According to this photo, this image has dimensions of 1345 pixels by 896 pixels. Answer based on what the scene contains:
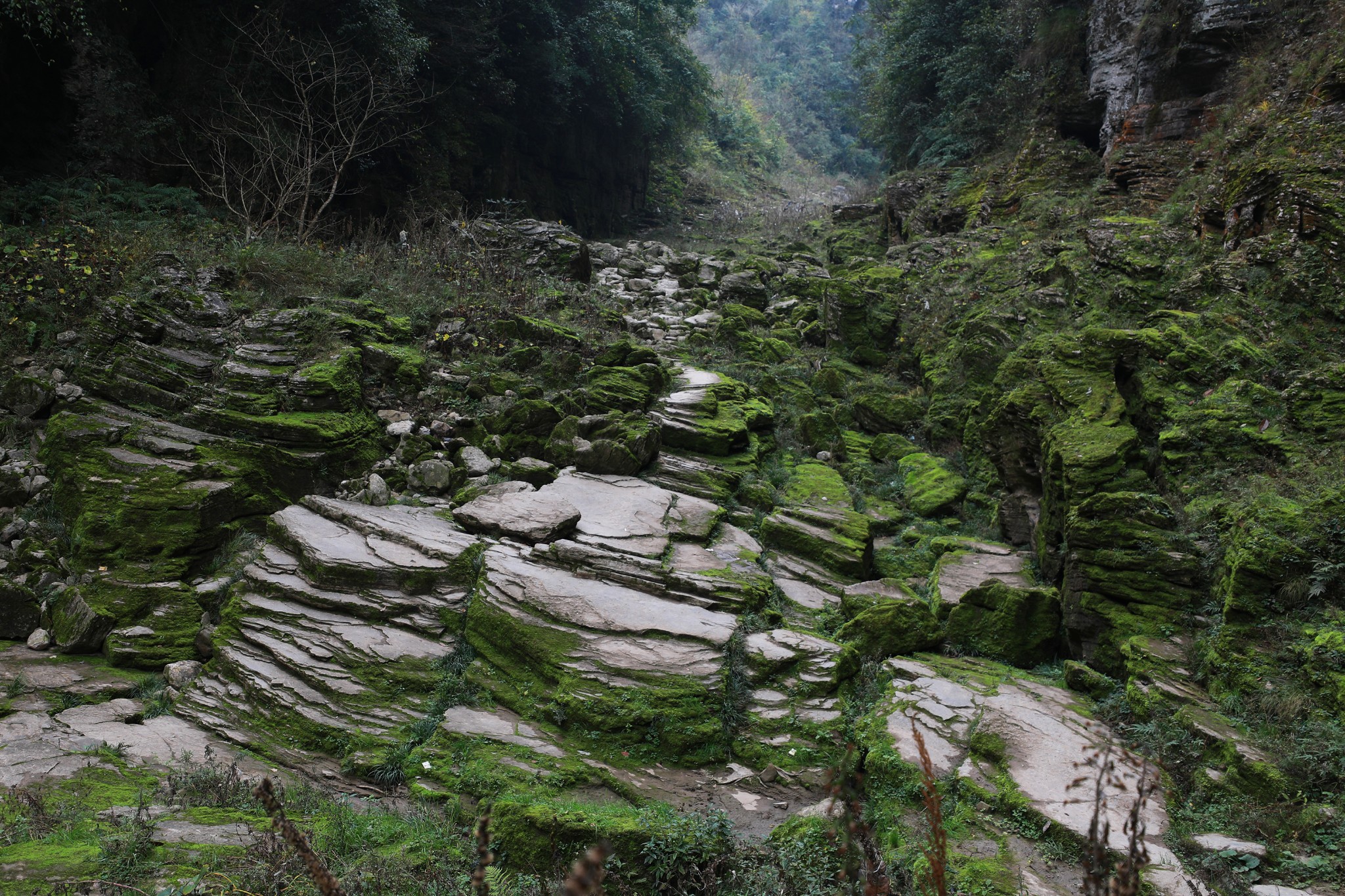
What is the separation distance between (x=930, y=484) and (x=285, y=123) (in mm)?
12706

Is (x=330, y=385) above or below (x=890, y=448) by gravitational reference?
above

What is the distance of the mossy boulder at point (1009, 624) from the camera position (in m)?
5.86

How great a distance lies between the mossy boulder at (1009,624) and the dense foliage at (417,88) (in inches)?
472

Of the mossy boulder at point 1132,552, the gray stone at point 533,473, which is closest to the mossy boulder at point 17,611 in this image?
the gray stone at point 533,473

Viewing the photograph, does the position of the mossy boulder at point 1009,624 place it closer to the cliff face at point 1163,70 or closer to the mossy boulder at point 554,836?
the mossy boulder at point 554,836

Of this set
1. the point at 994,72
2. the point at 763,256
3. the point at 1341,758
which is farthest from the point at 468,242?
the point at 994,72

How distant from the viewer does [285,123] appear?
1205cm

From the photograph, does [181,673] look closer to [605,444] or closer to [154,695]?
[154,695]

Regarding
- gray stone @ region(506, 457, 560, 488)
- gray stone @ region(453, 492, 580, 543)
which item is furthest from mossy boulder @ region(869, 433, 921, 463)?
gray stone @ region(453, 492, 580, 543)

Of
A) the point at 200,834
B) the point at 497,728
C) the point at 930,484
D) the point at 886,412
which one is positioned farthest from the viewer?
the point at 886,412

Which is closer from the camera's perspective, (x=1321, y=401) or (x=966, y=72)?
(x=1321, y=401)

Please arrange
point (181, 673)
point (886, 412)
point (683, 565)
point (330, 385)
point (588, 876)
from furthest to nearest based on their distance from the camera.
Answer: point (886, 412), point (330, 385), point (683, 565), point (181, 673), point (588, 876)

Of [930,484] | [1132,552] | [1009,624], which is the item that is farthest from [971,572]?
[930,484]

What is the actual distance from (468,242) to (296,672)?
30.6ft
